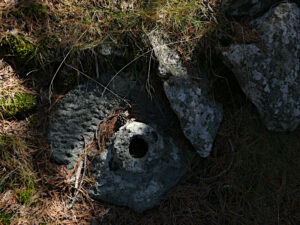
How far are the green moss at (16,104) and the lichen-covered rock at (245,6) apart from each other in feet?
8.64

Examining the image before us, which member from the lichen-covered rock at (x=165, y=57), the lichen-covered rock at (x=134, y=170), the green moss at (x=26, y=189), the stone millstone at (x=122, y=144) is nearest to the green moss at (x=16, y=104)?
the stone millstone at (x=122, y=144)

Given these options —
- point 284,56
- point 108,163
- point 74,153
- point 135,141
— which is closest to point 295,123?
point 284,56

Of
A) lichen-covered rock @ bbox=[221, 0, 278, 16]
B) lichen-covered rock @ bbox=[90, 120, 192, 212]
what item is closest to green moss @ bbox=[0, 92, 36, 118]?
lichen-covered rock @ bbox=[90, 120, 192, 212]

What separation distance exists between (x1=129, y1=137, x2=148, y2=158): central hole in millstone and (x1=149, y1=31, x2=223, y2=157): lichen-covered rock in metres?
0.53

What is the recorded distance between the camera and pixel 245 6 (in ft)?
9.86

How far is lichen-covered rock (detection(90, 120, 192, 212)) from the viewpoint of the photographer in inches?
113

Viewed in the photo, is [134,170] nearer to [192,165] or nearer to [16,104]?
[192,165]

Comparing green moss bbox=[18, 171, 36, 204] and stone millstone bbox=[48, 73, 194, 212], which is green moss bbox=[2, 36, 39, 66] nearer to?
stone millstone bbox=[48, 73, 194, 212]

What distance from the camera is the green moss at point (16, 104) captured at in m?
2.84

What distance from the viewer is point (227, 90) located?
121 inches

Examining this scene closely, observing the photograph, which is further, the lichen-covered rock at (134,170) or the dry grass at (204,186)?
the lichen-covered rock at (134,170)

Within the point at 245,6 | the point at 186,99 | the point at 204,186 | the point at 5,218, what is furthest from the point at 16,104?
the point at 245,6

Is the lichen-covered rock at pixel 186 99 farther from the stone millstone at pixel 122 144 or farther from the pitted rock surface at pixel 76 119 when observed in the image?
the pitted rock surface at pixel 76 119

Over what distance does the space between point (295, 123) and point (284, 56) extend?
86 cm
